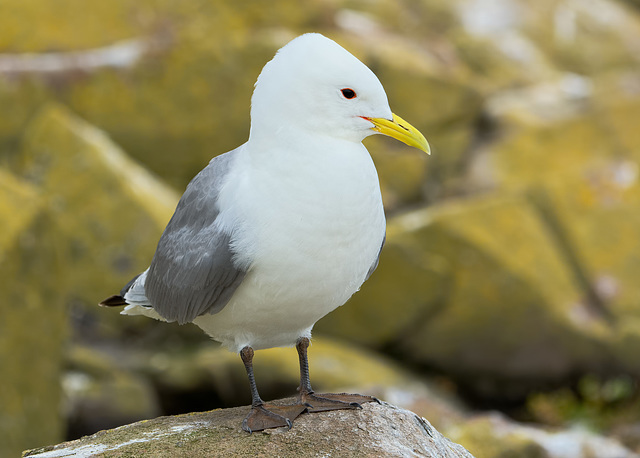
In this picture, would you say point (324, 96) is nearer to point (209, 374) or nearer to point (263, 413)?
point (263, 413)

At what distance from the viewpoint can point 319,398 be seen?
15.2ft

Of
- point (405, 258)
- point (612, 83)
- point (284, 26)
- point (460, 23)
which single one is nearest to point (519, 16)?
point (460, 23)

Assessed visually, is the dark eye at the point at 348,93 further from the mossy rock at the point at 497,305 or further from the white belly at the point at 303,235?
the mossy rock at the point at 497,305

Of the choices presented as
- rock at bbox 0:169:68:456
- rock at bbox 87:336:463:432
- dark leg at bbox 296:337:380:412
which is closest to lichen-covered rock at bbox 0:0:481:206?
rock at bbox 87:336:463:432

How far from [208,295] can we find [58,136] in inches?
251

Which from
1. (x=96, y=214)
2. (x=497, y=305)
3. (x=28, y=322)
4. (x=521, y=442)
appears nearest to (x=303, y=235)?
(x=521, y=442)

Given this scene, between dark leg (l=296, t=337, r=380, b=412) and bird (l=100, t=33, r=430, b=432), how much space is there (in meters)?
0.18

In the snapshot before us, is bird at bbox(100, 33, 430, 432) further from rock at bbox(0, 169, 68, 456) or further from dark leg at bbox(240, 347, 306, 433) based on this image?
rock at bbox(0, 169, 68, 456)

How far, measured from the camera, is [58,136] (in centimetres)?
995

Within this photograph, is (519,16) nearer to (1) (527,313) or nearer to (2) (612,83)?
(2) (612,83)

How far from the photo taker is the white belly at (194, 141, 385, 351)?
4.02 m

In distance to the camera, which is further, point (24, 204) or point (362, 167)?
point (24, 204)

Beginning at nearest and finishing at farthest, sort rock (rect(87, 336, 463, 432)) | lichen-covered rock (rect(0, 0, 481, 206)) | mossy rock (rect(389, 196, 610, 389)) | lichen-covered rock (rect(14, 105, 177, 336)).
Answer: rock (rect(87, 336, 463, 432)) < lichen-covered rock (rect(14, 105, 177, 336)) < mossy rock (rect(389, 196, 610, 389)) < lichen-covered rock (rect(0, 0, 481, 206))

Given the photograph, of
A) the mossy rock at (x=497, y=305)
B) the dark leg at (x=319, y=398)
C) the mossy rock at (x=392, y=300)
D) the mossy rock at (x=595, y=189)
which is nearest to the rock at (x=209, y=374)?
the mossy rock at (x=392, y=300)
